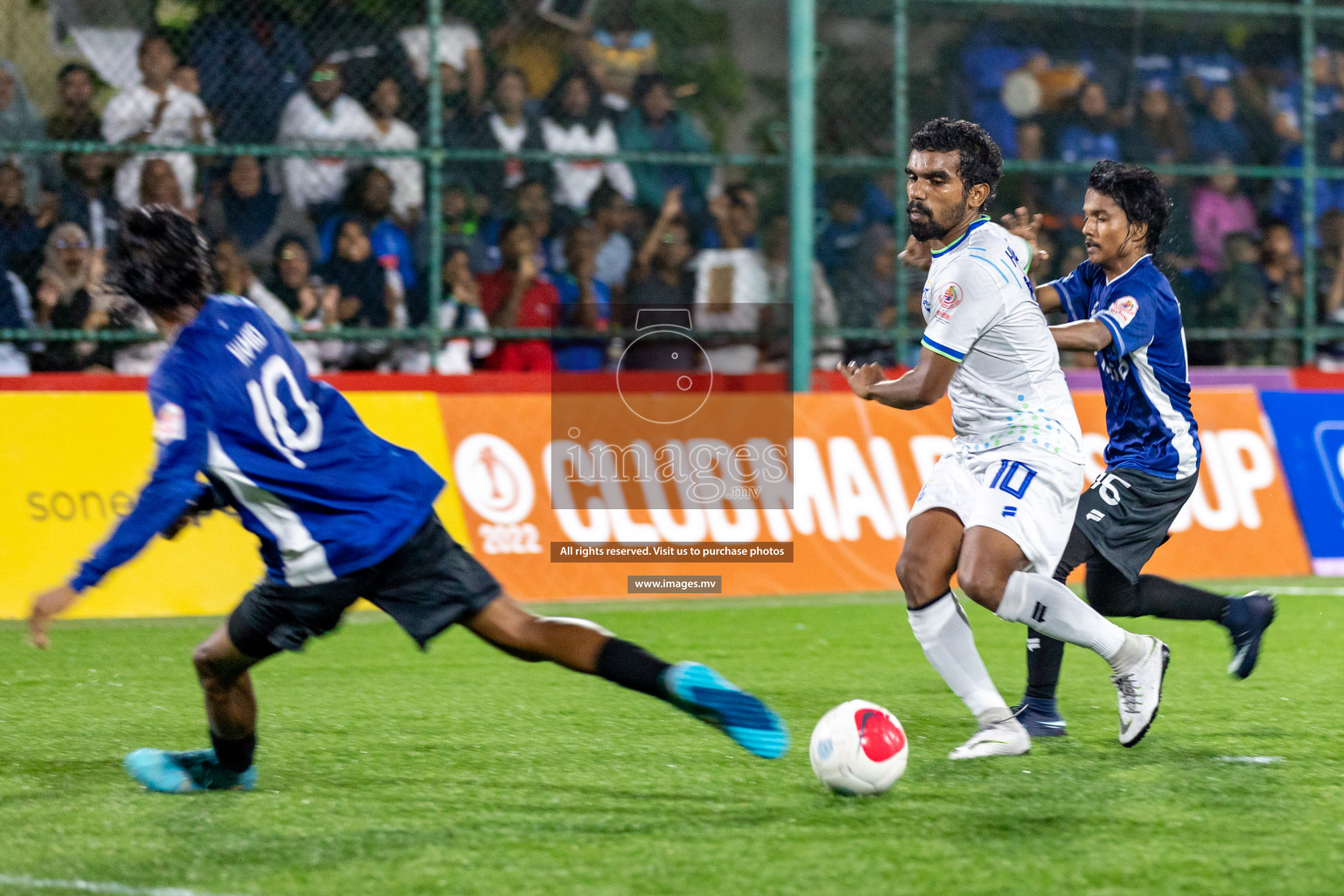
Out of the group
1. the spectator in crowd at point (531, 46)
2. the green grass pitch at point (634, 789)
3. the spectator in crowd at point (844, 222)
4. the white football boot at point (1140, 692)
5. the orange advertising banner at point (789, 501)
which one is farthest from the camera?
the spectator in crowd at point (844, 222)

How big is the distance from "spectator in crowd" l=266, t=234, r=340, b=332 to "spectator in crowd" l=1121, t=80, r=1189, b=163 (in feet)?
21.7

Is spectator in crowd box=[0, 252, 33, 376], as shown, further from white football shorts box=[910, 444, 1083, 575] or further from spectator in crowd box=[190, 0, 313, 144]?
white football shorts box=[910, 444, 1083, 575]

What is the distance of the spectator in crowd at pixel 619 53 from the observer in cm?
1175

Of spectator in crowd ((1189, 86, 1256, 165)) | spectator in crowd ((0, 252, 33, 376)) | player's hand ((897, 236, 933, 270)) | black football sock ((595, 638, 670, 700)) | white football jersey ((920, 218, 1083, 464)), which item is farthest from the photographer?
spectator in crowd ((1189, 86, 1256, 165))

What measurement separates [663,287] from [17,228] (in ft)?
14.3

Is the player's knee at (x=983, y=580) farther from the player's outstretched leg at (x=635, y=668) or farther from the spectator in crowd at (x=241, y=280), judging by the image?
the spectator in crowd at (x=241, y=280)

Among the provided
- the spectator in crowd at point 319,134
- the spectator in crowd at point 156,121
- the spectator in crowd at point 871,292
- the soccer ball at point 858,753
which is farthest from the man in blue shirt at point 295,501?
the spectator in crowd at point 871,292

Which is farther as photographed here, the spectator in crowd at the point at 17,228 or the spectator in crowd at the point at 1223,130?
the spectator in crowd at the point at 1223,130

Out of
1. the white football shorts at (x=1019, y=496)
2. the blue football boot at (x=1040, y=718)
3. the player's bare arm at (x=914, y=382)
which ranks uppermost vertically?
the player's bare arm at (x=914, y=382)

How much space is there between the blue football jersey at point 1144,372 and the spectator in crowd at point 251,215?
647cm

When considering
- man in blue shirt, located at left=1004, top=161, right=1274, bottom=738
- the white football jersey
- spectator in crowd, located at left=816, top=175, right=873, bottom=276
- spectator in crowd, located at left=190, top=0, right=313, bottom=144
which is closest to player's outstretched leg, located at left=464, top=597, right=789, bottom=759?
the white football jersey

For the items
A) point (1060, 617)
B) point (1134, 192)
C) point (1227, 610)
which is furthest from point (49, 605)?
point (1227, 610)

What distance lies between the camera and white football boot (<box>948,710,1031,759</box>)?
4.98 m

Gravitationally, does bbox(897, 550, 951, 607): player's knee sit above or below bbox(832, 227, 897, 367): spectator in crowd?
below
